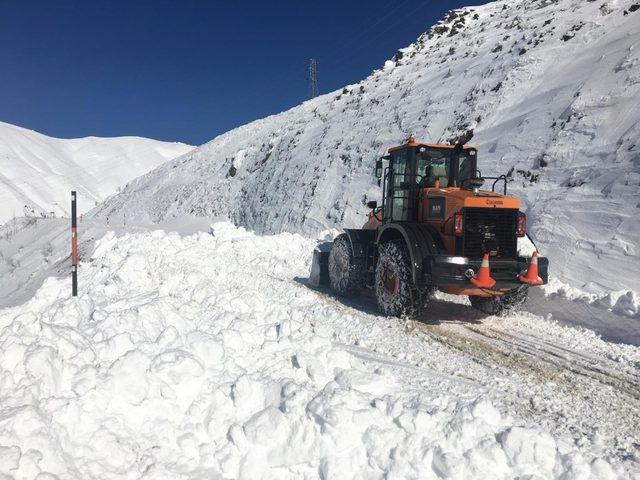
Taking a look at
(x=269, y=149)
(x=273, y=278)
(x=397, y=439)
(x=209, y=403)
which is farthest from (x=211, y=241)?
(x=269, y=149)

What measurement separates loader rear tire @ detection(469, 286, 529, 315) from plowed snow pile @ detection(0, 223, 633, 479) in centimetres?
235

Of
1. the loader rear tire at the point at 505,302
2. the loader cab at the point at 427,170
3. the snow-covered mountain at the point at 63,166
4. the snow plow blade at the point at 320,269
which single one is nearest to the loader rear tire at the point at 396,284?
the loader cab at the point at 427,170

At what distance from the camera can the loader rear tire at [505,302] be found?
665 cm

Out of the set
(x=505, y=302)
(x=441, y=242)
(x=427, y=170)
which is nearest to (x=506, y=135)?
(x=427, y=170)

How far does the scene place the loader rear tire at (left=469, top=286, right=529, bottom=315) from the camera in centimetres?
665

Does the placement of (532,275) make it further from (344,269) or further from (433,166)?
(344,269)

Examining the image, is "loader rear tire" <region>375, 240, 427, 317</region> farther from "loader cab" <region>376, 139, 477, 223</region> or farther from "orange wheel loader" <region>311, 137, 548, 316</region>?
"loader cab" <region>376, 139, 477, 223</region>

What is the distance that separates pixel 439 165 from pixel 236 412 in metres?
4.95

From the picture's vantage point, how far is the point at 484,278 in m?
5.68

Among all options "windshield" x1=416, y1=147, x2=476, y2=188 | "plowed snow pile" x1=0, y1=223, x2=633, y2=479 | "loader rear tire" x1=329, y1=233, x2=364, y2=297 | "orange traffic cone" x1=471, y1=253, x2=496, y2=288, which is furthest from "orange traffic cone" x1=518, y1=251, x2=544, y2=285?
"loader rear tire" x1=329, y1=233, x2=364, y2=297

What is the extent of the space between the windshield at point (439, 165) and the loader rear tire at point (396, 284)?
110 cm

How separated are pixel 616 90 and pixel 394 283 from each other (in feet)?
27.8

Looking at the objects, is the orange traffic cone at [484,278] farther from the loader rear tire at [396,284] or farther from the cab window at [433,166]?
the cab window at [433,166]

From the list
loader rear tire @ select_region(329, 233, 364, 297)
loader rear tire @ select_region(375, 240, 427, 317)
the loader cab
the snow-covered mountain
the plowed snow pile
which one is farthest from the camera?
the snow-covered mountain
